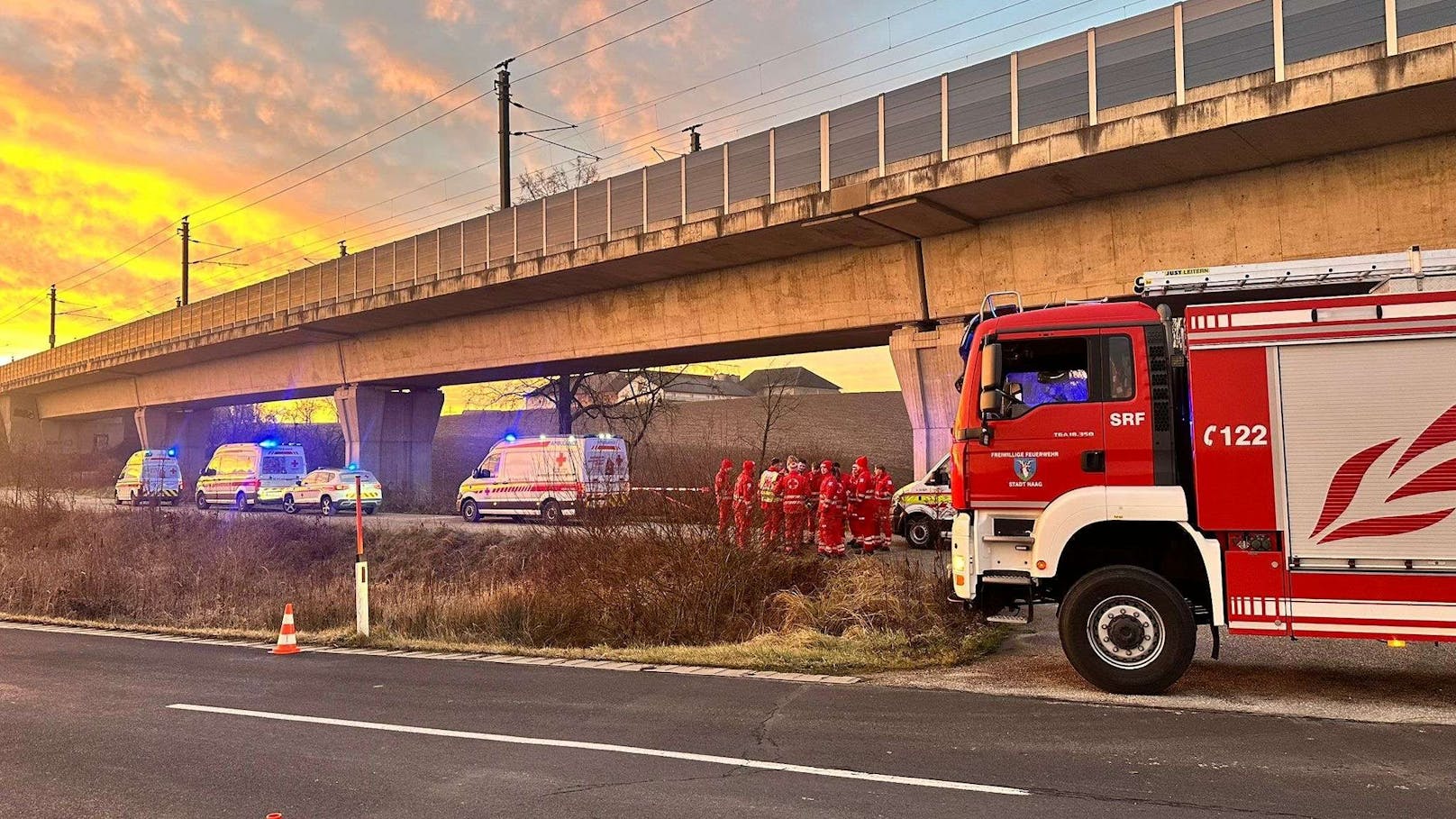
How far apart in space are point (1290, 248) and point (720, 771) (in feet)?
41.0

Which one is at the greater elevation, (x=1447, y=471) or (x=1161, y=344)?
(x=1161, y=344)

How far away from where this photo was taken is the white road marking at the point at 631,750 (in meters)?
5.23

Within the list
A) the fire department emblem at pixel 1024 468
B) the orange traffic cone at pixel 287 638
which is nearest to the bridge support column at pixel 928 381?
the fire department emblem at pixel 1024 468

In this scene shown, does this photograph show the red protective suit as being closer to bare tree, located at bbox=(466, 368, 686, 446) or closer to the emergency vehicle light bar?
the emergency vehicle light bar

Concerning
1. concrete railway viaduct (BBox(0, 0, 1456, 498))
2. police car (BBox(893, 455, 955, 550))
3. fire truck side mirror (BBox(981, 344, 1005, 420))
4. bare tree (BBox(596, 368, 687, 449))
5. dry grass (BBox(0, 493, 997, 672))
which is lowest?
dry grass (BBox(0, 493, 997, 672))

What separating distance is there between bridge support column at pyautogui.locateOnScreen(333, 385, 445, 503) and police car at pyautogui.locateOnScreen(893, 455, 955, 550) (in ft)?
70.2

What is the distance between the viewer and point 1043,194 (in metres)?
15.8

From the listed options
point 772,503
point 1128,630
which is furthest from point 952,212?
point 1128,630

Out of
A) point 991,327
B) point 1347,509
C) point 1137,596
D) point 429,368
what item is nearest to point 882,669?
point 1137,596

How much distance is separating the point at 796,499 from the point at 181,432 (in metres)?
44.9

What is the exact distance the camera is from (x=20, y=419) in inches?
2434

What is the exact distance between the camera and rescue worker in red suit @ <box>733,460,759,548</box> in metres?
12.2

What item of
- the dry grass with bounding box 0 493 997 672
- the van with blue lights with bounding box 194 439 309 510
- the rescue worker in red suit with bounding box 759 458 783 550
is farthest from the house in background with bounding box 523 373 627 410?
the rescue worker in red suit with bounding box 759 458 783 550

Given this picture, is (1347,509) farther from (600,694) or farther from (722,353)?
(722,353)
